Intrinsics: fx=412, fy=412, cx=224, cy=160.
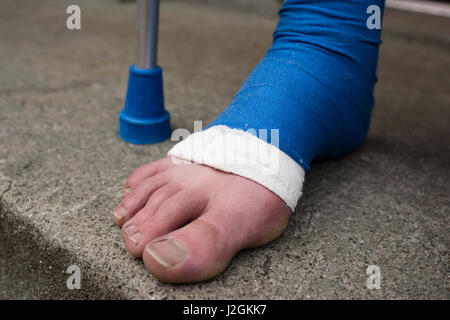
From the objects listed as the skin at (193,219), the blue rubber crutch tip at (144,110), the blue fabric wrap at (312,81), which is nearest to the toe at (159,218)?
the skin at (193,219)

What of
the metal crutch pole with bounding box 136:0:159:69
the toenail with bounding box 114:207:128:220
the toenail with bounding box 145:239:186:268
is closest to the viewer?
the toenail with bounding box 145:239:186:268

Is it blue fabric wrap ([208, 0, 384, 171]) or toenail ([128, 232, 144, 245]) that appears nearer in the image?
toenail ([128, 232, 144, 245])

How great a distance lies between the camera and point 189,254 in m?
0.60

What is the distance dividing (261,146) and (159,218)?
22 cm

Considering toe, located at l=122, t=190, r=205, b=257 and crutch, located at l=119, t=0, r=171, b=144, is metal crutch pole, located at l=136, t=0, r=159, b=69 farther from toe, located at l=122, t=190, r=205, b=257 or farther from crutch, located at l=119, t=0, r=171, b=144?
toe, located at l=122, t=190, r=205, b=257

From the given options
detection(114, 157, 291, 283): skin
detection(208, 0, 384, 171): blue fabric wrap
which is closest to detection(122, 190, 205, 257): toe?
detection(114, 157, 291, 283): skin

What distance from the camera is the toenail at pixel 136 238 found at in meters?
0.65

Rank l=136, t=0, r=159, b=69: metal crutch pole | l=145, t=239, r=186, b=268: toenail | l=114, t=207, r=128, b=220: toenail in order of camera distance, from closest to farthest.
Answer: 1. l=145, t=239, r=186, b=268: toenail
2. l=114, t=207, r=128, b=220: toenail
3. l=136, t=0, r=159, b=69: metal crutch pole

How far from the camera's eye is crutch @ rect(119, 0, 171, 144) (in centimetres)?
94

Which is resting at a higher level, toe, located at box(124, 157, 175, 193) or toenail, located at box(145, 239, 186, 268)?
toe, located at box(124, 157, 175, 193)

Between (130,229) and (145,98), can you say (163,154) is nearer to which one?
(145,98)

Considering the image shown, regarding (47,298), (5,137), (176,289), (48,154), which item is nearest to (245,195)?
(176,289)

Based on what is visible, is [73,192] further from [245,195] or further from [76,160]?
[245,195]

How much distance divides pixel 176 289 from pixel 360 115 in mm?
613
